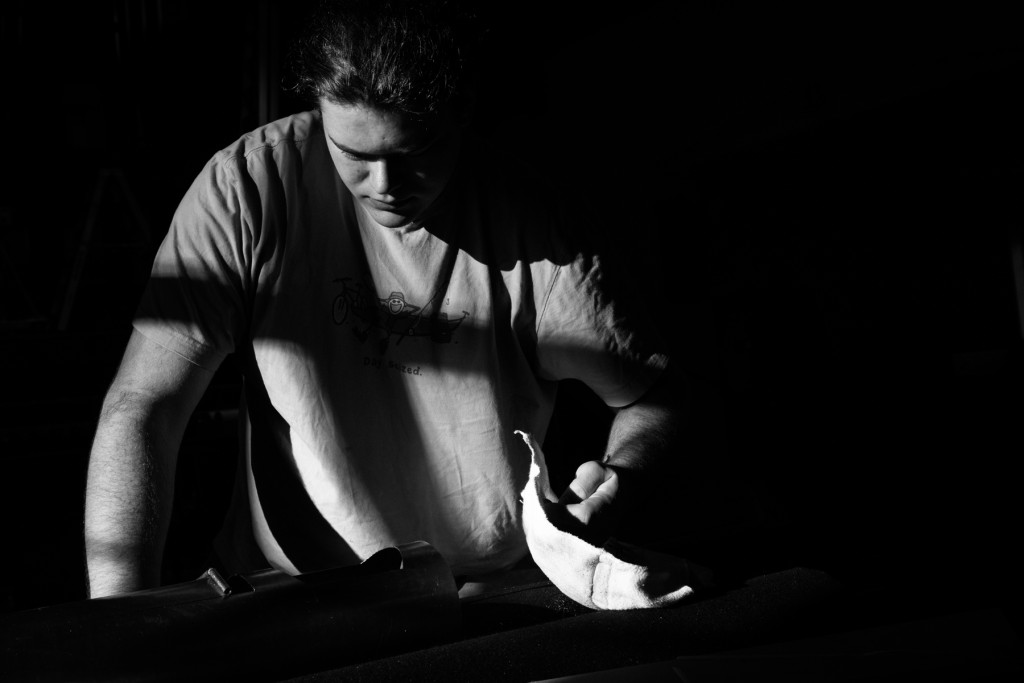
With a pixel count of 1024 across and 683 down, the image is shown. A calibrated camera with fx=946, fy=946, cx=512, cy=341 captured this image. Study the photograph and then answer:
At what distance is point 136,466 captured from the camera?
47.4 inches

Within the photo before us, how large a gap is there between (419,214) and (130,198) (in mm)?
2693

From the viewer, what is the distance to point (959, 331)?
3592 mm

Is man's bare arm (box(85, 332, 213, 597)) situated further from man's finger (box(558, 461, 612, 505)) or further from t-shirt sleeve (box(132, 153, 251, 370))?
man's finger (box(558, 461, 612, 505))

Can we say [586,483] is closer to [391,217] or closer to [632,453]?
[632,453]

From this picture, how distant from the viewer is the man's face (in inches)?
46.7

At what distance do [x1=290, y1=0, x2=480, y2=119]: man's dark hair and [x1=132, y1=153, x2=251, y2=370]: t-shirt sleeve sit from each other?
193mm

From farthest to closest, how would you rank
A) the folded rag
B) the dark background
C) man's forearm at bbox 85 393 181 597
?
the dark background
man's forearm at bbox 85 393 181 597
the folded rag

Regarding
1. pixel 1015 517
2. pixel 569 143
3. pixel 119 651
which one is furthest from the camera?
pixel 569 143

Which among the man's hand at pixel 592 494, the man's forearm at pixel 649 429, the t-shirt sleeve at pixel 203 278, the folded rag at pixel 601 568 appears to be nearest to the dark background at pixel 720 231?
the man's forearm at pixel 649 429

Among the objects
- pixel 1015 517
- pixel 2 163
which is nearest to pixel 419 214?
pixel 1015 517

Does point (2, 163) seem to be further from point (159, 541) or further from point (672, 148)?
point (159, 541)

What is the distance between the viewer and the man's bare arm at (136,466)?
A: 1139 millimetres

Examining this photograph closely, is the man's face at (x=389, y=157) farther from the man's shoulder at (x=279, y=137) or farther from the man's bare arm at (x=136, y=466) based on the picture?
the man's bare arm at (x=136, y=466)

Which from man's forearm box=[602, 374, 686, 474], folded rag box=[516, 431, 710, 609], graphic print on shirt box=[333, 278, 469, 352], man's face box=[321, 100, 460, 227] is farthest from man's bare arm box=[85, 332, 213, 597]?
man's forearm box=[602, 374, 686, 474]
